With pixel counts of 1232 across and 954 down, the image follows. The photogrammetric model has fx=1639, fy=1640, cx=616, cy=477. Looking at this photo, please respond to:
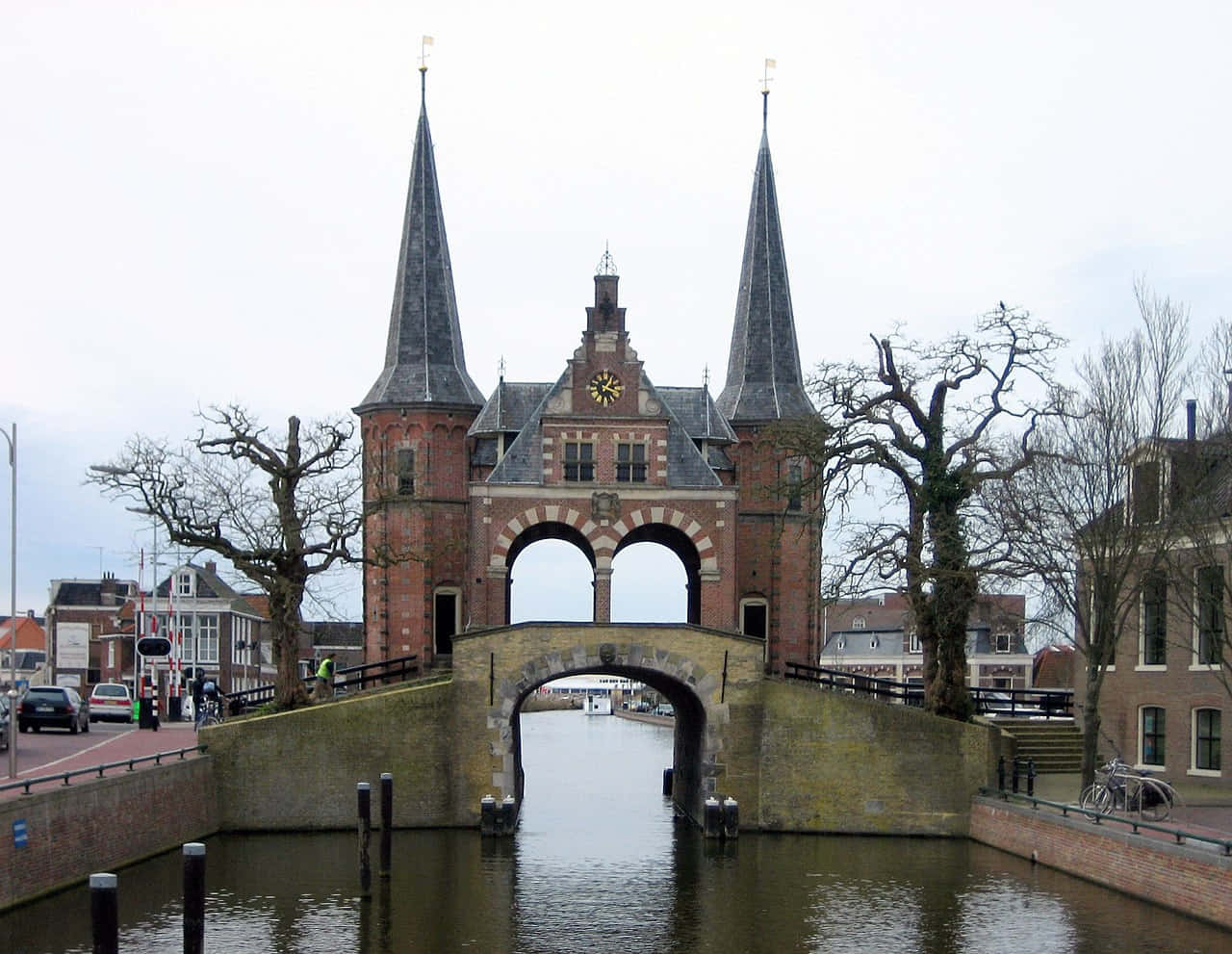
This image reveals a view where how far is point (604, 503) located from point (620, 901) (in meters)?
20.0

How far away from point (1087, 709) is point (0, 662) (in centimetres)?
7135

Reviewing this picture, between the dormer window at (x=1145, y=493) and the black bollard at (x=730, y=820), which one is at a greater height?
the dormer window at (x=1145, y=493)

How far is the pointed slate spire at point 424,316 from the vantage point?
185 feet

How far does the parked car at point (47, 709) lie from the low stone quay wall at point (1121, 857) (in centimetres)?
2645

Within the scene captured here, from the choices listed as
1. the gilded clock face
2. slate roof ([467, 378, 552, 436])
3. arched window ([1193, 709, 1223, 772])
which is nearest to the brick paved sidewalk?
slate roof ([467, 378, 552, 436])

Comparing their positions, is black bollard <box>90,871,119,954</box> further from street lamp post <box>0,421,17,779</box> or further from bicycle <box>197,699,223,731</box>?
bicycle <box>197,699,223,731</box>

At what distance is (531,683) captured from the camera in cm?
4191

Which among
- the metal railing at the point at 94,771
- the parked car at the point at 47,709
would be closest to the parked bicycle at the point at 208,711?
the parked car at the point at 47,709

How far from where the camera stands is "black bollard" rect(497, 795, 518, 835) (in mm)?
40219

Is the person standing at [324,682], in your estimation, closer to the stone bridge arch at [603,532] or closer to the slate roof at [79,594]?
the stone bridge arch at [603,532]

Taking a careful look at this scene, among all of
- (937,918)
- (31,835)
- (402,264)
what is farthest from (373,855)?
(402,264)

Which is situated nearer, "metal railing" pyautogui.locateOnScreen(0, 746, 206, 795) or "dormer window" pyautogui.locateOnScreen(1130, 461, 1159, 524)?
"metal railing" pyautogui.locateOnScreen(0, 746, 206, 795)

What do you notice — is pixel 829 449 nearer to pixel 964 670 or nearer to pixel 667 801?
pixel 964 670

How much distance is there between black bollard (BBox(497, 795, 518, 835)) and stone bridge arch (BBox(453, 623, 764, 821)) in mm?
414
